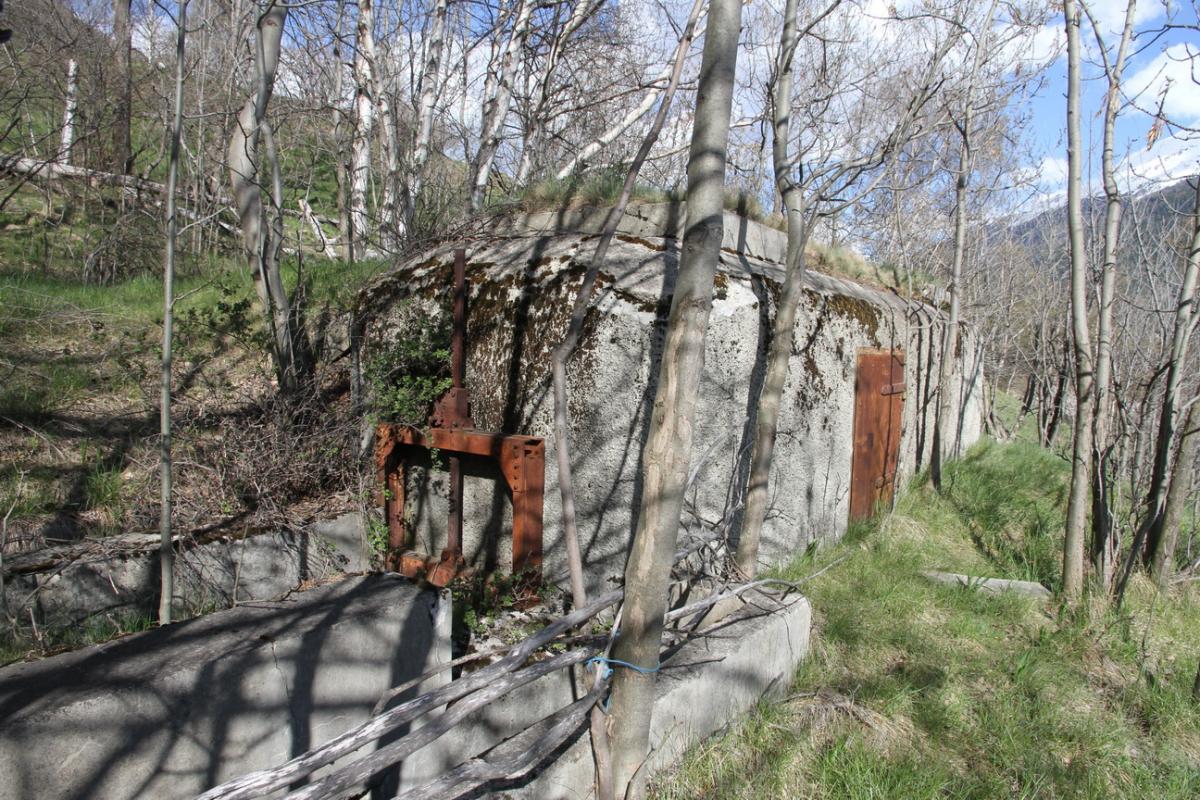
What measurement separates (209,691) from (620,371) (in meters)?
2.48

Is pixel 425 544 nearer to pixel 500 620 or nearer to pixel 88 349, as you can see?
pixel 500 620

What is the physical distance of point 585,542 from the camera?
4.16 metres

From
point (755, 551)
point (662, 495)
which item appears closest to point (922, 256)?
point (755, 551)

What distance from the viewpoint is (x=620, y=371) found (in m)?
4.07

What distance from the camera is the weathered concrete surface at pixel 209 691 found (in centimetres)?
201

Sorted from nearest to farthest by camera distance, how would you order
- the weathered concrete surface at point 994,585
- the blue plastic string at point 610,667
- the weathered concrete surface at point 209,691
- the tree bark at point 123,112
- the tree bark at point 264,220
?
1. the weathered concrete surface at point 209,691
2. the blue plastic string at point 610,667
3. the weathered concrete surface at point 994,585
4. the tree bark at point 264,220
5. the tree bark at point 123,112

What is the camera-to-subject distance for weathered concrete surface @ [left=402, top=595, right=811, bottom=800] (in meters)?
2.67

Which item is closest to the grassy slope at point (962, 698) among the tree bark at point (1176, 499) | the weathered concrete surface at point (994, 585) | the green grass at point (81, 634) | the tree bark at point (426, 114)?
the weathered concrete surface at point (994, 585)

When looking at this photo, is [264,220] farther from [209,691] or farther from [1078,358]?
[1078,358]

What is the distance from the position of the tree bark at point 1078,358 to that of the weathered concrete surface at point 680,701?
2.10 metres

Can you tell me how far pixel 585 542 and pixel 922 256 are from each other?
385 inches

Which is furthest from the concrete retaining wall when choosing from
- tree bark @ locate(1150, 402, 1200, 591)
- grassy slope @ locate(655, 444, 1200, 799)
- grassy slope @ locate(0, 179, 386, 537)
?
tree bark @ locate(1150, 402, 1200, 591)

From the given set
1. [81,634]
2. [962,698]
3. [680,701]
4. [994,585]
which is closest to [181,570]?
[81,634]

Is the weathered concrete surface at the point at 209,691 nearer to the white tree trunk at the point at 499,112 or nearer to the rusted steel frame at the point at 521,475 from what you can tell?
the rusted steel frame at the point at 521,475
